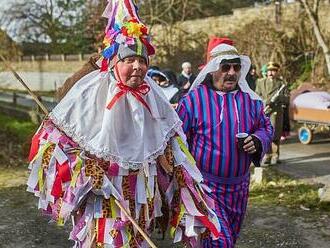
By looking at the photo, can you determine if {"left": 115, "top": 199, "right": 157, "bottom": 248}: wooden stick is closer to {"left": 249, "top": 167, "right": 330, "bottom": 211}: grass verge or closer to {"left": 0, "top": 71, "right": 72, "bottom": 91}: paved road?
{"left": 249, "top": 167, "right": 330, "bottom": 211}: grass verge

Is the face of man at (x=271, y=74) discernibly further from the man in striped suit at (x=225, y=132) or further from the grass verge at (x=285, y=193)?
the man in striped suit at (x=225, y=132)

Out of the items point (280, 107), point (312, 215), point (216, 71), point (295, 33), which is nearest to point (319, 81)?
point (295, 33)

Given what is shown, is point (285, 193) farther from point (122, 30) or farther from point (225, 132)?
point (122, 30)

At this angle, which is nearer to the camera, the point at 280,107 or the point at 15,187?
the point at 15,187

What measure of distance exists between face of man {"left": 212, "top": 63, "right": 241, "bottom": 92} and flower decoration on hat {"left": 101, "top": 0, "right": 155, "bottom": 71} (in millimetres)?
779

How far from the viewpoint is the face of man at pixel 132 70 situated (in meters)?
3.10

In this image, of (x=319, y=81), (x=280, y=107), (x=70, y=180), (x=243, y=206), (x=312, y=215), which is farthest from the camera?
(x=319, y=81)

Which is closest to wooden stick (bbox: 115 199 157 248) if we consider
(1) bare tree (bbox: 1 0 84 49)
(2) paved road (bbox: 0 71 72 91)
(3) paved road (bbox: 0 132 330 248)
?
(3) paved road (bbox: 0 132 330 248)

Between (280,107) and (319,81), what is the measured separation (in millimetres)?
6047

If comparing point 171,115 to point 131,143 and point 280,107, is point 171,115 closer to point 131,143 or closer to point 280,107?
point 131,143

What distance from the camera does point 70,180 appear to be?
3053 mm

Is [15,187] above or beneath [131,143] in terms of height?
beneath

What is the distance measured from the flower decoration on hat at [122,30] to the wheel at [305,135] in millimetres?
8452

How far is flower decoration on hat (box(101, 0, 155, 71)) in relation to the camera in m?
3.15
